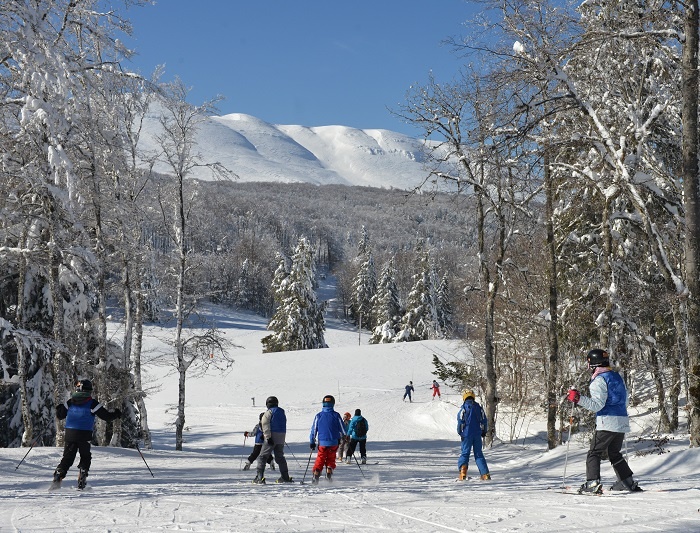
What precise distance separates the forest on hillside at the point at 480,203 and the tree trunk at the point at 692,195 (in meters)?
0.03

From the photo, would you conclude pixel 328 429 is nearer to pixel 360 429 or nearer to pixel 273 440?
pixel 273 440

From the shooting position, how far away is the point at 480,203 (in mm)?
19391

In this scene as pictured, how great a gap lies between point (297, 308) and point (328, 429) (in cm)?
5065

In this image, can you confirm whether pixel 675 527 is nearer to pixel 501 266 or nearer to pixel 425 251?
pixel 501 266

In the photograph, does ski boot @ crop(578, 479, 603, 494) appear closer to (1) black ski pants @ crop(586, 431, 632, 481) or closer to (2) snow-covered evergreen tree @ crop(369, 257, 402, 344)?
(1) black ski pants @ crop(586, 431, 632, 481)

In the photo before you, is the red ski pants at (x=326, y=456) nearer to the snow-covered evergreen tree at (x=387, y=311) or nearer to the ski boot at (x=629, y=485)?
the ski boot at (x=629, y=485)

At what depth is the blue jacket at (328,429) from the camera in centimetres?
1079

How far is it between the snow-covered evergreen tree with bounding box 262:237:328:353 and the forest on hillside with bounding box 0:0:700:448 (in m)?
31.0

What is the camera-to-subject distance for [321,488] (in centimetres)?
923

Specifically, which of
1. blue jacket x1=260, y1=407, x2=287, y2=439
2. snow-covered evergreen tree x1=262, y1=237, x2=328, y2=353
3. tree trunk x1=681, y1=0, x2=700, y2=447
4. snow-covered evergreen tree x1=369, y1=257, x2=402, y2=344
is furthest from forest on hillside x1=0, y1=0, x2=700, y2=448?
snow-covered evergreen tree x1=369, y1=257, x2=402, y2=344

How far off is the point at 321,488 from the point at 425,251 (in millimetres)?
57353

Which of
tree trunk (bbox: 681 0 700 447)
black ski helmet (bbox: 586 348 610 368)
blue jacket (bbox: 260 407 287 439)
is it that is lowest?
blue jacket (bbox: 260 407 287 439)

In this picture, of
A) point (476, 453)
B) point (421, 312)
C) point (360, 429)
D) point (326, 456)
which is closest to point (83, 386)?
point (326, 456)

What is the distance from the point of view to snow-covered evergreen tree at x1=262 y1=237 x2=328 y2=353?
198 feet
